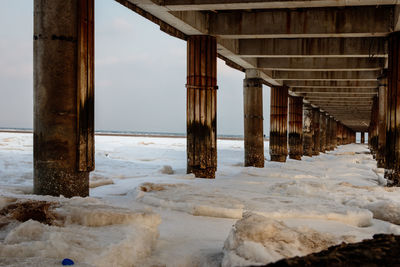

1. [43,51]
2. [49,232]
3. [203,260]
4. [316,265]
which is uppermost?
[43,51]

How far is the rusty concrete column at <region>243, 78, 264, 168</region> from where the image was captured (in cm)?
1537

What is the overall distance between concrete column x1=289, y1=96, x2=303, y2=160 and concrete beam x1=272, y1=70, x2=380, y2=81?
6.24 metres

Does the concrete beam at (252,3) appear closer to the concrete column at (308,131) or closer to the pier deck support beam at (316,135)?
the concrete column at (308,131)

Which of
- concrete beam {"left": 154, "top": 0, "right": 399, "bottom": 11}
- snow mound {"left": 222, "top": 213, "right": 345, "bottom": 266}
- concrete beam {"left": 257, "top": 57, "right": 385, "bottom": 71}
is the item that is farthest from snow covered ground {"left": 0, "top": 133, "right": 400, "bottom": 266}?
concrete beam {"left": 257, "top": 57, "right": 385, "bottom": 71}

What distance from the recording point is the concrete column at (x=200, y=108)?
35.2 ft

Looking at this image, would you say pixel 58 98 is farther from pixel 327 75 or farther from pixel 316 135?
pixel 316 135

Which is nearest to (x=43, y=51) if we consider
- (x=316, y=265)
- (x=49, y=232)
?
(x=49, y=232)

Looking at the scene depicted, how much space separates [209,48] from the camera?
1095cm

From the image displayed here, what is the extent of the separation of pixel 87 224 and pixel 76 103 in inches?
101

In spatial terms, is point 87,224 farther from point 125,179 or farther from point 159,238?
point 125,179

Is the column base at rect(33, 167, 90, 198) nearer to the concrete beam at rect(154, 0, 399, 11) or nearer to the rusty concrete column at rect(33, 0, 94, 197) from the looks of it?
the rusty concrete column at rect(33, 0, 94, 197)

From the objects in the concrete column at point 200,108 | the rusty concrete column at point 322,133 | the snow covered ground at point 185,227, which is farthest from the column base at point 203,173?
Answer: the rusty concrete column at point 322,133

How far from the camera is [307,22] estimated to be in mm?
10258

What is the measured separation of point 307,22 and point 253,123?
19.6 ft
